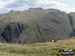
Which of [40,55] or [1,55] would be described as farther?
[40,55]

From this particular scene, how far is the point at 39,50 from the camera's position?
218 feet

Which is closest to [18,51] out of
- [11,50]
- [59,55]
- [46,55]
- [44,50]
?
[11,50]

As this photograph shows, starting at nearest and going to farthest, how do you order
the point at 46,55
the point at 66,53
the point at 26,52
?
the point at 66,53 < the point at 46,55 < the point at 26,52

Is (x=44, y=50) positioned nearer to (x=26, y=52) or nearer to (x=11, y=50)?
(x=26, y=52)

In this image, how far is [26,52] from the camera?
65.4m

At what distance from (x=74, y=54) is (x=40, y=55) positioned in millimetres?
9503

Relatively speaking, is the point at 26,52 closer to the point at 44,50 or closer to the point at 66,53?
the point at 44,50

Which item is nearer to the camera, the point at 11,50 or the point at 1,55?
the point at 1,55

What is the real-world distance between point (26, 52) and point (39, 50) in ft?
14.1

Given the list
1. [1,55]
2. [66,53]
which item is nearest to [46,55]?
[66,53]

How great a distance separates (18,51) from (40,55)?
11.5 meters

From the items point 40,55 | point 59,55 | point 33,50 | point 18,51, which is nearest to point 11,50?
point 18,51

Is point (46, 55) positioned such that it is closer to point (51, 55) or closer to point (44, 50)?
point (51, 55)

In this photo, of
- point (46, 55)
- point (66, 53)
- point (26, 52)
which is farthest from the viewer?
point (26, 52)
